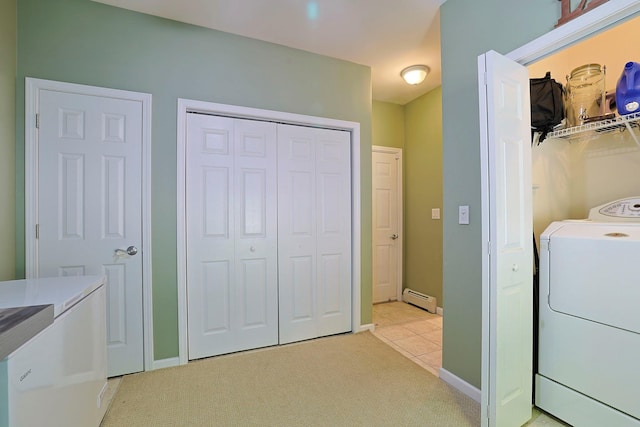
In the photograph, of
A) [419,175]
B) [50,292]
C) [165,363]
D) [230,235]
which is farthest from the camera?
[419,175]

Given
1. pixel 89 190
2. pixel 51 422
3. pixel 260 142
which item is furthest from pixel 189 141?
pixel 51 422

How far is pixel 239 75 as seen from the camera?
98.5 inches

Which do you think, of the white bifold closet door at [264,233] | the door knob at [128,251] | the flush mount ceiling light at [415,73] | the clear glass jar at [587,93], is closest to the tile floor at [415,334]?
the white bifold closet door at [264,233]

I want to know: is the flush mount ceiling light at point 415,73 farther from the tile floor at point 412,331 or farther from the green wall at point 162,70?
the tile floor at point 412,331

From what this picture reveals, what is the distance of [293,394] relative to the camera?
192 cm

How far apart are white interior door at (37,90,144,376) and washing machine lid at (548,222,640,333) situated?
277cm

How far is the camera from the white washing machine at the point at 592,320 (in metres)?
1.37

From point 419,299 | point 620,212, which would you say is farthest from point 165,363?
point 620,212

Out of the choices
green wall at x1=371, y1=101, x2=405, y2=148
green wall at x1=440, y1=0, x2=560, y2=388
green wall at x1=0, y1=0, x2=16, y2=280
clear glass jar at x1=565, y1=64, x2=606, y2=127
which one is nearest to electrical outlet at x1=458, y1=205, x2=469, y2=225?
green wall at x1=440, y1=0, x2=560, y2=388

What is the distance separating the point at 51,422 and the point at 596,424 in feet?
8.10

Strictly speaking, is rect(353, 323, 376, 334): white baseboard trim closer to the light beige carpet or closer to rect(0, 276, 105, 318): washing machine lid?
the light beige carpet

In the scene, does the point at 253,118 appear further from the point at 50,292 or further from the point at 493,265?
the point at 493,265

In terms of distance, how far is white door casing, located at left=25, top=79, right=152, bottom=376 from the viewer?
196 centimetres

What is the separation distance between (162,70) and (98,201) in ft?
3.66
